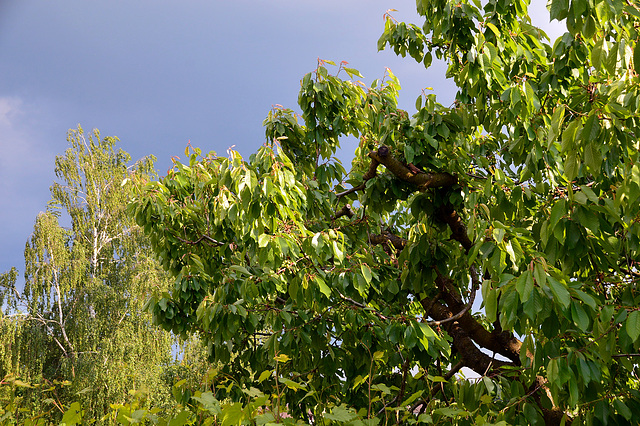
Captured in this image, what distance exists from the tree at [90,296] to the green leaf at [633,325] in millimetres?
11313

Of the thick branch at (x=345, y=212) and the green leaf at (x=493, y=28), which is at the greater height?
the green leaf at (x=493, y=28)

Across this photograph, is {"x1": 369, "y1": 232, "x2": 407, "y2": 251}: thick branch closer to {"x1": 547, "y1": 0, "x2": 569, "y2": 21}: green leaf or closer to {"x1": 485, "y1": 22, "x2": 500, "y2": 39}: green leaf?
{"x1": 485, "y1": 22, "x2": 500, "y2": 39}: green leaf

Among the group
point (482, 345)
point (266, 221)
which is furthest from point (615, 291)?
point (266, 221)

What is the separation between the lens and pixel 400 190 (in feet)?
13.6

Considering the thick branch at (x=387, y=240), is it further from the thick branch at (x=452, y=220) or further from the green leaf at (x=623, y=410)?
the green leaf at (x=623, y=410)

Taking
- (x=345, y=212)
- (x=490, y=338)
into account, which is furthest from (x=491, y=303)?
(x=345, y=212)

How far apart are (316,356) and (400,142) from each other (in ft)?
6.00

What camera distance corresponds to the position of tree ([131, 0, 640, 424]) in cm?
199

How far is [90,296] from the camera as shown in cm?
1304

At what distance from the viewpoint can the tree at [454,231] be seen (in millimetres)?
1990

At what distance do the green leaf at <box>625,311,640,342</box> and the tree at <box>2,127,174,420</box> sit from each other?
445 inches

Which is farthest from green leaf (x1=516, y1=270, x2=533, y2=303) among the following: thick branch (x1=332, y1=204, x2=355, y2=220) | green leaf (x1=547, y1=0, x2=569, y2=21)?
thick branch (x1=332, y1=204, x2=355, y2=220)

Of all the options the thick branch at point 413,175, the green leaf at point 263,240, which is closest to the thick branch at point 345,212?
the thick branch at point 413,175

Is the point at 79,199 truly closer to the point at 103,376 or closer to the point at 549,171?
the point at 103,376
